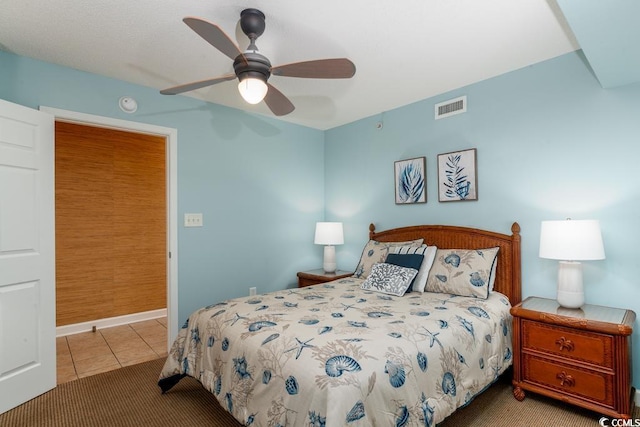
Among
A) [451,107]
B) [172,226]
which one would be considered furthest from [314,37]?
[172,226]

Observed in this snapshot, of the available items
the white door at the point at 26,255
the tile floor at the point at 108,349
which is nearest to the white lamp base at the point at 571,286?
the tile floor at the point at 108,349

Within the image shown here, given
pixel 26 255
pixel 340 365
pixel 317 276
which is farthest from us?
pixel 317 276

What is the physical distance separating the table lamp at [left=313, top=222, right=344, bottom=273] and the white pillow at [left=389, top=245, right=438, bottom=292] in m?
0.91

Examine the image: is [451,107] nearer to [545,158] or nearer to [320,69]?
[545,158]

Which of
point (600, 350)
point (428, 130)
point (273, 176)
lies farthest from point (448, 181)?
point (273, 176)

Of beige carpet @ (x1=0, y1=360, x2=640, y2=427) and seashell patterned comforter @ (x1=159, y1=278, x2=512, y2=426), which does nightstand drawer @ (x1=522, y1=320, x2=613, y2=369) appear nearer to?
seashell patterned comforter @ (x1=159, y1=278, x2=512, y2=426)

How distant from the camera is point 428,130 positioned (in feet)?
11.0

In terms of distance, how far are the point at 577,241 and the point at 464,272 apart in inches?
30.3

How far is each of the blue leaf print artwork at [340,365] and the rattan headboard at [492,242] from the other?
6.12ft

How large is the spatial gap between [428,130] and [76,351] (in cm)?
408

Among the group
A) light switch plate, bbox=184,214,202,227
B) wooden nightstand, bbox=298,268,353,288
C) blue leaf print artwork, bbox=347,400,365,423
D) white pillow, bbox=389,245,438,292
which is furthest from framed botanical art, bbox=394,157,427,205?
blue leaf print artwork, bbox=347,400,365,423

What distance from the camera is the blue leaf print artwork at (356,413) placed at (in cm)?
130

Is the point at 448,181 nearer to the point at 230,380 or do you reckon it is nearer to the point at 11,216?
the point at 230,380

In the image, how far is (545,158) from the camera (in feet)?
8.55
